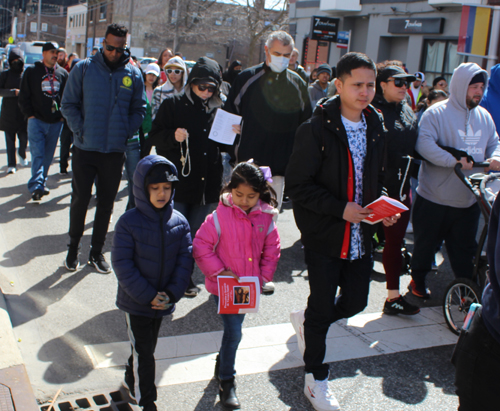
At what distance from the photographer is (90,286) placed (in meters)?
4.99

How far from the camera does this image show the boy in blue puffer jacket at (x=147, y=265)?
3.07 meters

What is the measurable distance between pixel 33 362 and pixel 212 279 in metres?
1.36

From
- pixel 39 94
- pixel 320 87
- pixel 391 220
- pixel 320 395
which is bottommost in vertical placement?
pixel 320 395

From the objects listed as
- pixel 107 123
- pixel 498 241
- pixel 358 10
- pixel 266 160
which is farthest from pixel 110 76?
pixel 358 10

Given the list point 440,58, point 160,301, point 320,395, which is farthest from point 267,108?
point 440,58

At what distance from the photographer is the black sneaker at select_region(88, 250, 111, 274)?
17.5ft

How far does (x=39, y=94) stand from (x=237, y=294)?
5.80 meters

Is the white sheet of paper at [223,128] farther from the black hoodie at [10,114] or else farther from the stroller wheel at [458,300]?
the black hoodie at [10,114]

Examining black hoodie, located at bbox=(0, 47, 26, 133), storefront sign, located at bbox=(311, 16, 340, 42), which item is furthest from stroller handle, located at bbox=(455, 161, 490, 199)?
storefront sign, located at bbox=(311, 16, 340, 42)

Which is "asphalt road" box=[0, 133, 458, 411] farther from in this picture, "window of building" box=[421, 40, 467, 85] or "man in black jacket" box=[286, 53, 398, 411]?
"window of building" box=[421, 40, 467, 85]

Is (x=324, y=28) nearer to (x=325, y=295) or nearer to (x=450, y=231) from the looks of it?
(x=450, y=231)

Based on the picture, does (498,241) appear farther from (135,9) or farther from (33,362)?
(135,9)

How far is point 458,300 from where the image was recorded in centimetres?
470

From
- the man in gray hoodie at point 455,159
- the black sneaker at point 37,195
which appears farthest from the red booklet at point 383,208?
the black sneaker at point 37,195
